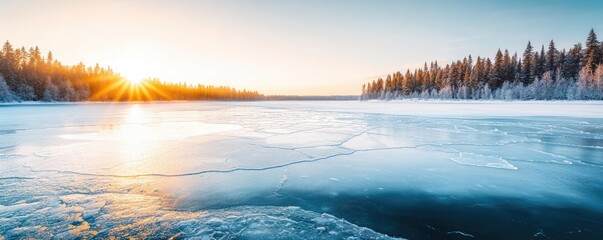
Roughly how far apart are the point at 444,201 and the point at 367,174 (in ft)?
4.79

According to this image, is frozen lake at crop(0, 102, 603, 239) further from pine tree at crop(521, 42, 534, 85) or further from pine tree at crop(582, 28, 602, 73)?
pine tree at crop(521, 42, 534, 85)

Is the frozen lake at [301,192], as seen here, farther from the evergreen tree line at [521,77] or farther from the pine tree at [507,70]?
the pine tree at [507,70]

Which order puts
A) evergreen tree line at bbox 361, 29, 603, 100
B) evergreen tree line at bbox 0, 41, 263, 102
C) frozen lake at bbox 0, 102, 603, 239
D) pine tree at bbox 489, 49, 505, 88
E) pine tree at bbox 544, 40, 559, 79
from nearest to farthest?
1. frozen lake at bbox 0, 102, 603, 239
2. evergreen tree line at bbox 361, 29, 603, 100
3. evergreen tree line at bbox 0, 41, 263, 102
4. pine tree at bbox 544, 40, 559, 79
5. pine tree at bbox 489, 49, 505, 88

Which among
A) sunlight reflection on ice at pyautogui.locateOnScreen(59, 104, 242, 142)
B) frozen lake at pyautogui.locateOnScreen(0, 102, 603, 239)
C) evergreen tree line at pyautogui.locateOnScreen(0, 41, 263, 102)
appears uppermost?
evergreen tree line at pyautogui.locateOnScreen(0, 41, 263, 102)

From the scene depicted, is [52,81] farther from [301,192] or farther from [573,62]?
[573,62]

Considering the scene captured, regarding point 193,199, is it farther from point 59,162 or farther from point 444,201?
point 59,162

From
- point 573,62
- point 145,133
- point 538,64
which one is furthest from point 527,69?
point 145,133

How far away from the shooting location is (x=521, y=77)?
195ft

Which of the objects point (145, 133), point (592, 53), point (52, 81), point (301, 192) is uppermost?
point (592, 53)

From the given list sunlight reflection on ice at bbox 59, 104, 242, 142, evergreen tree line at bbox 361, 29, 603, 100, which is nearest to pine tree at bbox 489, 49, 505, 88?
evergreen tree line at bbox 361, 29, 603, 100

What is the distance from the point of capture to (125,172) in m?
5.05

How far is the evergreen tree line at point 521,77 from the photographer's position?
47066 millimetres

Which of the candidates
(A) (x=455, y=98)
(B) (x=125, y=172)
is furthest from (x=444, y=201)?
(A) (x=455, y=98)

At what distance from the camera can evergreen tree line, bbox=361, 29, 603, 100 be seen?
4707 cm
